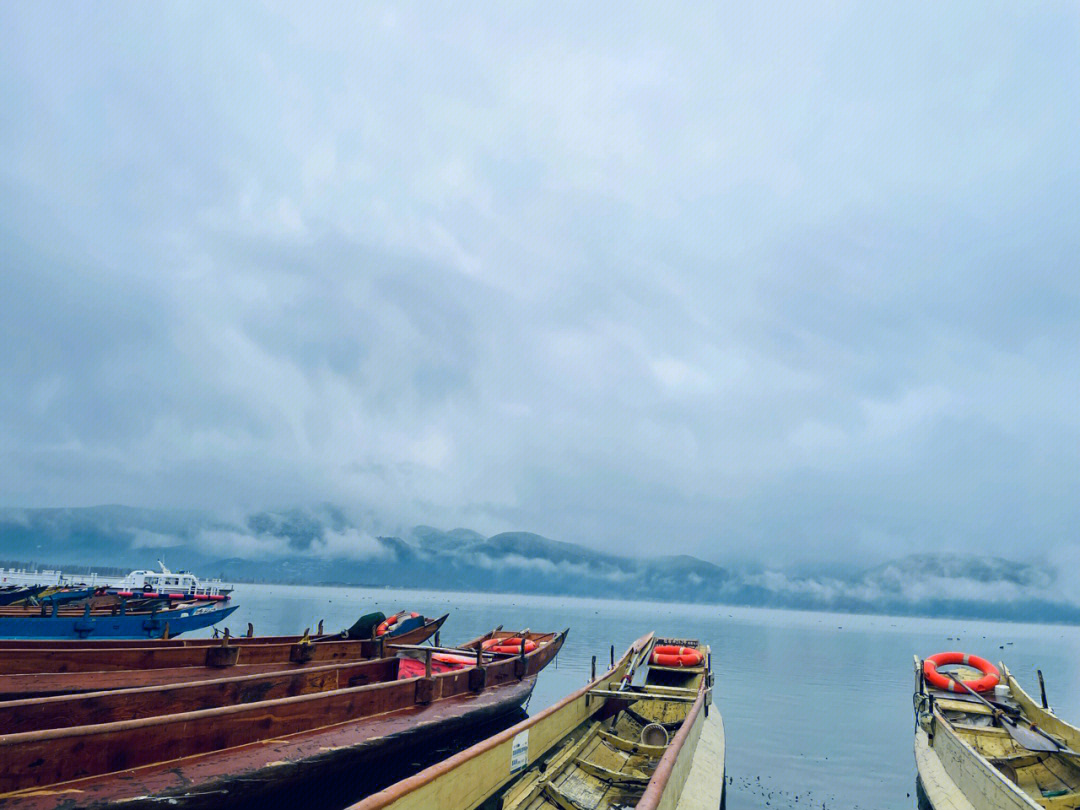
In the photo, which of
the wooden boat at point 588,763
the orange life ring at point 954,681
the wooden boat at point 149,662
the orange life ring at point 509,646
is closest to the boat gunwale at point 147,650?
the wooden boat at point 149,662

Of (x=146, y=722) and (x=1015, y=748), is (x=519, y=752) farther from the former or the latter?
(x=1015, y=748)

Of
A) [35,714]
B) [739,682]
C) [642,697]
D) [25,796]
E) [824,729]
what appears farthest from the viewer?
[739,682]

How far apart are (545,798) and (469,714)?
3725mm

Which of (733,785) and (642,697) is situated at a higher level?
(642,697)

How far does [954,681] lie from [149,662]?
2102 centimetres

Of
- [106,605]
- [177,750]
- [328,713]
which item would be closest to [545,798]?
[328,713]

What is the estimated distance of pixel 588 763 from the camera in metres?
10.6

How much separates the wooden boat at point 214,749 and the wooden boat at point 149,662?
10.5 ft

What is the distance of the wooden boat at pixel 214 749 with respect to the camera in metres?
5.91

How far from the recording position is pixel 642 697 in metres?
13.9

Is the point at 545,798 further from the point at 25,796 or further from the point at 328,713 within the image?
the point at 25,796

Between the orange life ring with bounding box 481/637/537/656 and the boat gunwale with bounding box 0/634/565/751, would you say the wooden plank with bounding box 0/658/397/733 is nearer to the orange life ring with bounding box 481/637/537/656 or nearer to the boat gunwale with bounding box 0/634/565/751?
the boat gunwale with bounding box 0/634/565/751

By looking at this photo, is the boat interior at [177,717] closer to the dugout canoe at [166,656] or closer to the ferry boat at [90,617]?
the dugout canoe at [166,656]

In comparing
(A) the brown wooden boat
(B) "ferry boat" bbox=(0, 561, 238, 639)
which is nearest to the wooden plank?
(A) the brown wooden boat
